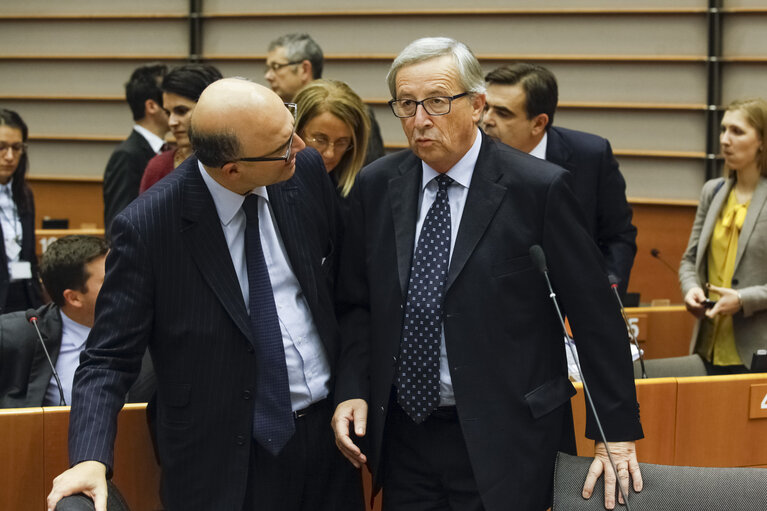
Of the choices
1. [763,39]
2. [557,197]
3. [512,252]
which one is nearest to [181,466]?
[512,252]

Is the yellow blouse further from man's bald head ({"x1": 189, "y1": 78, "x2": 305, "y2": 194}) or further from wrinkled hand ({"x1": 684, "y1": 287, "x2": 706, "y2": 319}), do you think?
man's bald head ({"x1": 189, "y1": 78, "x2": 305, "y2": 194})

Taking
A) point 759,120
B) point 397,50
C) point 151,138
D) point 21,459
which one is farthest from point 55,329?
point 397,50

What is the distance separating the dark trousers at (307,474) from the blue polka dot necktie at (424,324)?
207mm

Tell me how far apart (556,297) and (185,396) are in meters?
0.79

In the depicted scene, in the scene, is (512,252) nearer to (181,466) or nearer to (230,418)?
(230,418)

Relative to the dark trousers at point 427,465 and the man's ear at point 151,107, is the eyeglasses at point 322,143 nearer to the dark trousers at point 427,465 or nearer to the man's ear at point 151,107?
the dark trousers at point 427,465

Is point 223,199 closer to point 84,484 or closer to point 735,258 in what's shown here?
point 84,484

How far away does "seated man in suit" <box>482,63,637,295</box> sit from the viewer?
321 centimetres

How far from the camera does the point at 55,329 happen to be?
2.67 m

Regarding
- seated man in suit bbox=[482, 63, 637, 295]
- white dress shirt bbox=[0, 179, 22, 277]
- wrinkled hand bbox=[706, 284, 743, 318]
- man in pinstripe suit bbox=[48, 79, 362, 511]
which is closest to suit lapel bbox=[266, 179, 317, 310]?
man in pinstripe suit bbox=[48, 79, 362, 511]

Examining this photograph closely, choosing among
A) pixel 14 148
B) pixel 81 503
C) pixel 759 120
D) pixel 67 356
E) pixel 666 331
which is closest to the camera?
pixel 81 503

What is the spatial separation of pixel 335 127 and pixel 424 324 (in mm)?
1106

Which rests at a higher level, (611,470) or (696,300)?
(696,300)

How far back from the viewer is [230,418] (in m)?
1.83
